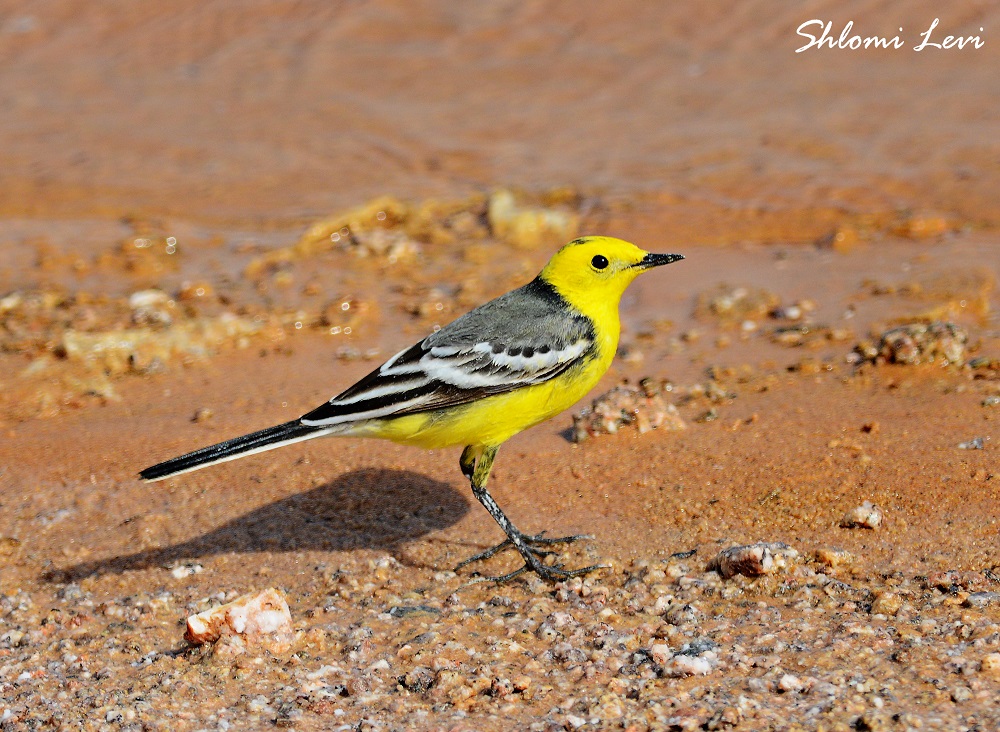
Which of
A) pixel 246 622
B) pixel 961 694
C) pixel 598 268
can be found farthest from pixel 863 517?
pixel 246 622

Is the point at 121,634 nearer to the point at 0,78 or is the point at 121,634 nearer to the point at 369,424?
the point at 369,424

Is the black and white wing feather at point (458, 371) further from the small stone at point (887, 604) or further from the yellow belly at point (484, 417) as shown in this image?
the small stone at point (887, 604)

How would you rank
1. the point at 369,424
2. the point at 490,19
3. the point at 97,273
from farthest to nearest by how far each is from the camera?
the point at 490,19 < the point at 97,273 < the point at 369,424

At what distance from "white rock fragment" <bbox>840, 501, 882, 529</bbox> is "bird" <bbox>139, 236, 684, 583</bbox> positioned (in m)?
1.29

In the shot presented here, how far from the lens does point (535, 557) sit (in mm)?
5551

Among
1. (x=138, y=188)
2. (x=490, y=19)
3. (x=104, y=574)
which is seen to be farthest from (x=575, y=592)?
(x=490, y=19)

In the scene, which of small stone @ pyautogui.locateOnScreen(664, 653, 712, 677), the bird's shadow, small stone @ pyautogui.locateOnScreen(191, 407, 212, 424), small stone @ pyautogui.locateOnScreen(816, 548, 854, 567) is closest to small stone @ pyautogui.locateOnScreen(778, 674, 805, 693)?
small stone @ pyautogui.locateOnScreen(664, 653, 712, 677)

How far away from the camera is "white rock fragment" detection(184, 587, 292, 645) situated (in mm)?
4691

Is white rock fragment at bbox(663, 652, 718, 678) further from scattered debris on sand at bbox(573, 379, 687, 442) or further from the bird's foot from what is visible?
scattered debris on sand at bbox(573, 379, 687, 442)

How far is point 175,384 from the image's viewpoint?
817cm

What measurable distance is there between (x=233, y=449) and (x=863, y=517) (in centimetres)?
298

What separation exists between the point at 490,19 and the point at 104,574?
11154mm

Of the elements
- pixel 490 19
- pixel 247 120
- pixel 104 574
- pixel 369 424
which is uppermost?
pixel 490 19
